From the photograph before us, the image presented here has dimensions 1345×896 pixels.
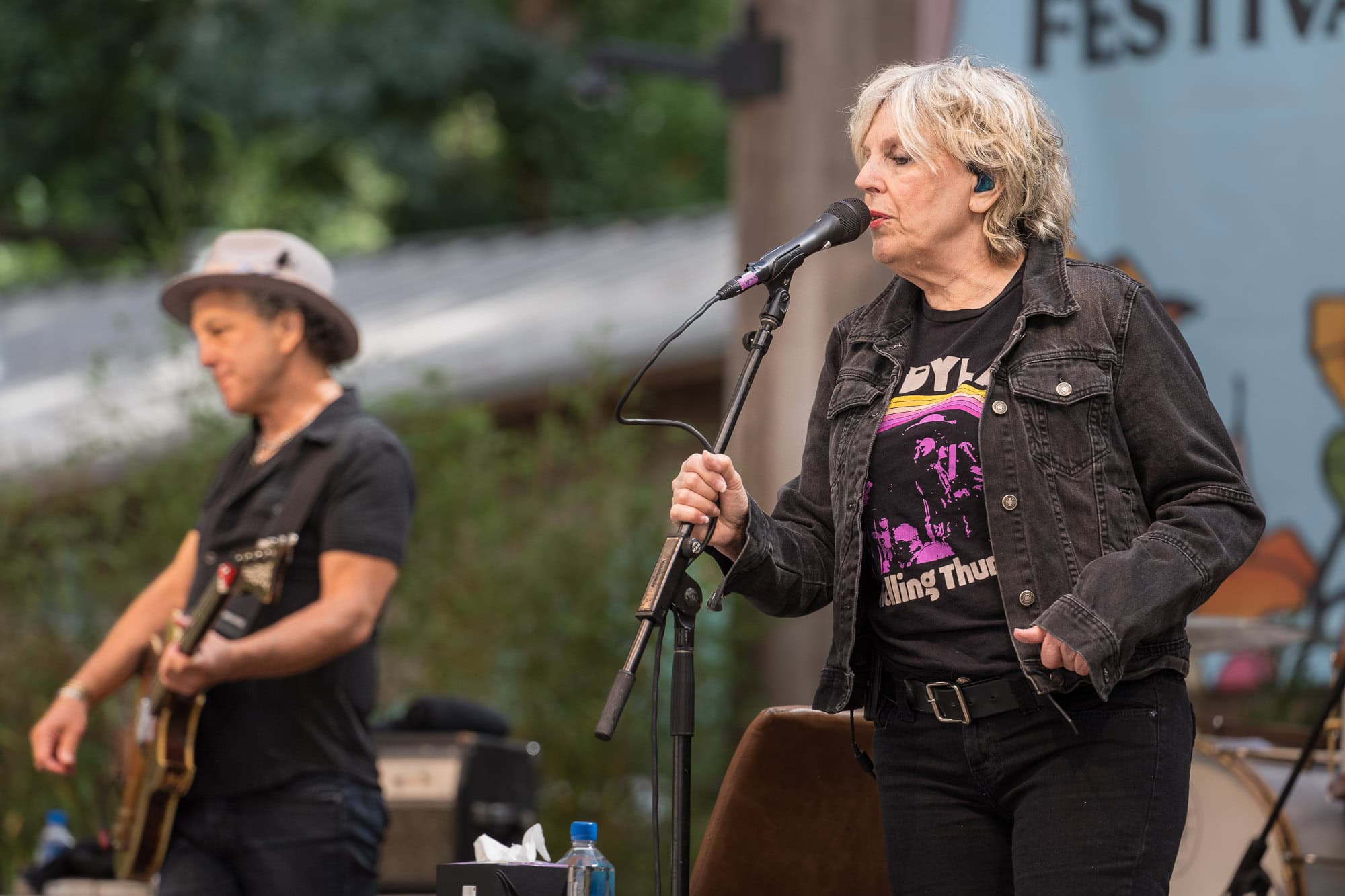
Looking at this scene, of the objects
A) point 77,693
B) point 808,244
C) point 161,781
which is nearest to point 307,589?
point 161,781

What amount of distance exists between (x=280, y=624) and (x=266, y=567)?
0.12 m

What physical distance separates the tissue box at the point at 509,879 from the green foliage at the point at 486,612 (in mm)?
3349

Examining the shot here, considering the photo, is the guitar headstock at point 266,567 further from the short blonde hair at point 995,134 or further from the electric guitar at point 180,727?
the short blonde hair at point 995,134

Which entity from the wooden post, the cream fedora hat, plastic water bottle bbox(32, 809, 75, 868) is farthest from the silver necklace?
the wooden post

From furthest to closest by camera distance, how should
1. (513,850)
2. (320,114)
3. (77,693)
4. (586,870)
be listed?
(320,114) → (77,693) → (513,850) → (586,870)

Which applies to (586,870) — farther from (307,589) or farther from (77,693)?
(77,693)

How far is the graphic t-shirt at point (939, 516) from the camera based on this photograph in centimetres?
234

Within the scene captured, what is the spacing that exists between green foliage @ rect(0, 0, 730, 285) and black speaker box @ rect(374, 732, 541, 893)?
8.22 m

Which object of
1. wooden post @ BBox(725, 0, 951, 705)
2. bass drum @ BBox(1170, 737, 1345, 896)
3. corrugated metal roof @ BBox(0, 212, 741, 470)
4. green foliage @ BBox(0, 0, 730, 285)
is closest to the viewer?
bass drum @ BBox(1170, 737, 1345, 896)

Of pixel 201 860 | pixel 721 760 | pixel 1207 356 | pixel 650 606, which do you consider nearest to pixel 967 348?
pixel 650 606

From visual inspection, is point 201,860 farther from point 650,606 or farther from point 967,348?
point 967,348

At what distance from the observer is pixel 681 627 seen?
2395 mm

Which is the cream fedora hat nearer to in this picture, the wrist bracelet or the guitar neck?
the guitar neck

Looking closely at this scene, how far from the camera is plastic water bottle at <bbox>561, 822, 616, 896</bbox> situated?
2.68m
